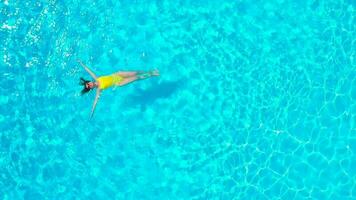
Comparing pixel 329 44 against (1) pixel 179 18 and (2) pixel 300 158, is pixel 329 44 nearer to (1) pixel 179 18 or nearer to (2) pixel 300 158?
(2) pixel 300 158

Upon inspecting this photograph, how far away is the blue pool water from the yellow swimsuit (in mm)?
1612

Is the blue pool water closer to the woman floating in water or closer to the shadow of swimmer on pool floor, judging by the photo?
the shadow of swimmer on pool floor

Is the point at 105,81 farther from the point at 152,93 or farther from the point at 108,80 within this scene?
the point at 152,93

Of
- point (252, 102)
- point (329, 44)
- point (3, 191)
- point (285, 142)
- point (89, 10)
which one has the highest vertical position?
point (89, 10)

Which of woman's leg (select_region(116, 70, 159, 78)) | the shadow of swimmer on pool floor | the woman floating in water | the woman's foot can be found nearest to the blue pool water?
the shadow of swimmer on pool floor

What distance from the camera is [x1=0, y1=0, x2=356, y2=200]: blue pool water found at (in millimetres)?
6852

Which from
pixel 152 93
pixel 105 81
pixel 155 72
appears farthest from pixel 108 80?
pixel 152 93

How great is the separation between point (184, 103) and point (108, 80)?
1937 millimetres

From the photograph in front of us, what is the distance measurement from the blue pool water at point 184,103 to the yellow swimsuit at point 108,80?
1.61m

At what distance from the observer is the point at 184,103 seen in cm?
694

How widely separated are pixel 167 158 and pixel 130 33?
73.6 inches

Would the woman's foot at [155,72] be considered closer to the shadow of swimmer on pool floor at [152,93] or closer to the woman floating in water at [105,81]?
the shadow of swimmer on pool floor at [152,93]

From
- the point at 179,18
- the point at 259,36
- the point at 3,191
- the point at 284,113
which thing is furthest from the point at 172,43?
the point at 3,191

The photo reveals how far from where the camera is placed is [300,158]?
6.83 meters
